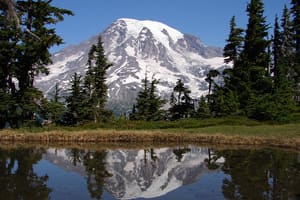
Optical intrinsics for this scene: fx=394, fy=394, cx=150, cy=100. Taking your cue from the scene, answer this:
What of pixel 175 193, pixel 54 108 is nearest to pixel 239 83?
pixel 54 108

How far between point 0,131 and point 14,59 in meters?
9.12

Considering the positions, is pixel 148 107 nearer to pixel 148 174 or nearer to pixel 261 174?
pixel 148 174

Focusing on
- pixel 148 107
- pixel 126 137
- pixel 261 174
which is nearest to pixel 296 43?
pixel 148 107

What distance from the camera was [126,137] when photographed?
1362 inches

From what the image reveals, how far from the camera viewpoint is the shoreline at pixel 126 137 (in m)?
32.6

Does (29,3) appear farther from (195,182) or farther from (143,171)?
(195,182)

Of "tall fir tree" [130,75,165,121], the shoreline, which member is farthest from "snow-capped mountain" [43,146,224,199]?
"tall fir tree" [130,75,165,121]

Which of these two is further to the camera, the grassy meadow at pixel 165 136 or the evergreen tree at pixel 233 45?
the evergreen tree at pixel 233 45

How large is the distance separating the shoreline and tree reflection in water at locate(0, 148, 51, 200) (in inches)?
281

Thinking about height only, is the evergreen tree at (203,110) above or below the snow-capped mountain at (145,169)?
above

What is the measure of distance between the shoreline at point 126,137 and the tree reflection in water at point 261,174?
5137mm

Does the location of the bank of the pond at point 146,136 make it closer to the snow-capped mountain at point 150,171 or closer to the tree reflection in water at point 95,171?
the snow-capped mountain at point 150,171

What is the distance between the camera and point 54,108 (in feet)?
130

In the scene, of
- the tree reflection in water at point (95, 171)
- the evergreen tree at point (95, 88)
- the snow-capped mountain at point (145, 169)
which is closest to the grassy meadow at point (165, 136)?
the snow-capped mountain at point (145, 169)
